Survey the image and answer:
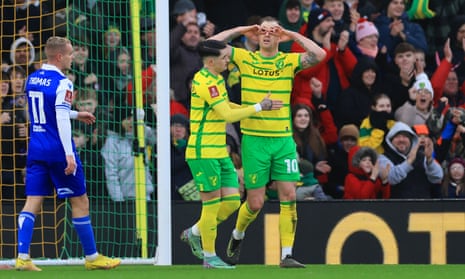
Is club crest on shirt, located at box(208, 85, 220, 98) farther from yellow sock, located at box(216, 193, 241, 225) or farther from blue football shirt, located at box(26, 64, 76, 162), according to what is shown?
blue football shirt, located at box(26, 64, 76, 162)

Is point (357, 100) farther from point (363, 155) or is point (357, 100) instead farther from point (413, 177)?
point (413, 177)

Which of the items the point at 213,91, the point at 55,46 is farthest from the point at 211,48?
the point at 55,46

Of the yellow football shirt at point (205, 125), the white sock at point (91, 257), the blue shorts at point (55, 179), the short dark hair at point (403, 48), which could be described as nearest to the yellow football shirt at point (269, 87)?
Answer: the yellow football shirt at point (205, 125)

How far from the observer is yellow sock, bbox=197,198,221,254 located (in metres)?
10.2

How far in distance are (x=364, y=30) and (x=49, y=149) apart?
5145 millimetres

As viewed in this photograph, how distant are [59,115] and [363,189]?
4.37m

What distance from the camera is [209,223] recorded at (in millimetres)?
10195

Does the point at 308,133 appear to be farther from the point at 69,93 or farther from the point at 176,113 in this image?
the point at 69,93

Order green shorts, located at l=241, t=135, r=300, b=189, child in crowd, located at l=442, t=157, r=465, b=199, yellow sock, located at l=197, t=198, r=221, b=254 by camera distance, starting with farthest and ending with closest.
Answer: child in crowd, located at l=442, t=157, r=465, b=199 < green shorts, located at l=241, t=135, r=300, b=189 < yellow sock, located at l=197, t=198, r=221, b=254

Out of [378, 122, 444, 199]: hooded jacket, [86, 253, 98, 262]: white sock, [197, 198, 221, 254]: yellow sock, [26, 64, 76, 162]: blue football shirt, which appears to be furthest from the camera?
[378, 122, 444, 199]: hooded jacket

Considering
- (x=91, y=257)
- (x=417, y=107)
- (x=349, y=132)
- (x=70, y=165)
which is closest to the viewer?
(x=70, y=165)

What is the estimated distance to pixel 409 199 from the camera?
1241 centimetres

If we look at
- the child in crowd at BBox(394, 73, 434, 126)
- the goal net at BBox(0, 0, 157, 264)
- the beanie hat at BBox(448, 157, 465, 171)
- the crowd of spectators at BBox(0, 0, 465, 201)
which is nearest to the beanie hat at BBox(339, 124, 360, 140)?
the crowd of spectators at BBox(0, 0, 465, 201)

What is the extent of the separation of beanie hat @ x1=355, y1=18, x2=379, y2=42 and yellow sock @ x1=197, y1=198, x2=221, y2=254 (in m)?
4.21
